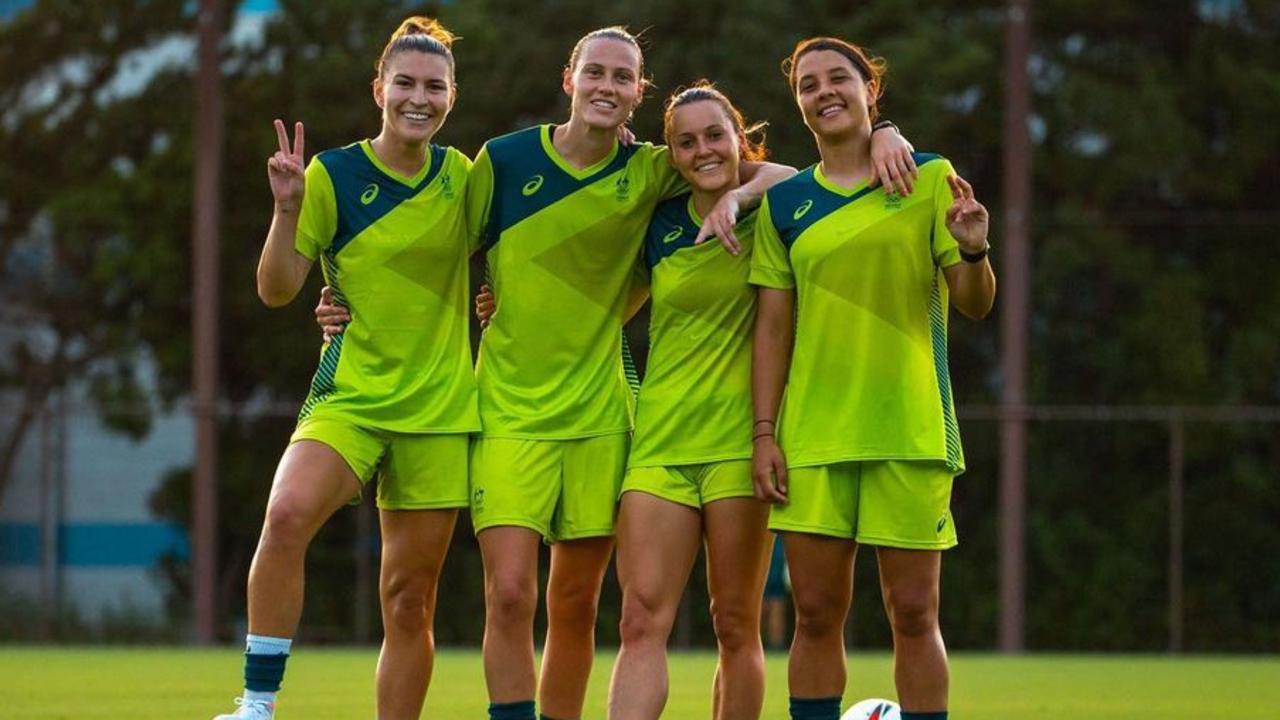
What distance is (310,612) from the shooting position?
18.8 m

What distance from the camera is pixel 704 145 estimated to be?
6977mm

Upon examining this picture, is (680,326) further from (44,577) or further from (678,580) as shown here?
(44,577)

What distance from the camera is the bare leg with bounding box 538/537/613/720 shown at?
276 inches

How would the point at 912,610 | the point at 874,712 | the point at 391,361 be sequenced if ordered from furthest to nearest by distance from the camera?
the point at 874,712 < the point at 391,361 < the point at 912,610

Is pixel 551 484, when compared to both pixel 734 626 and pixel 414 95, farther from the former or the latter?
pixel 414 95

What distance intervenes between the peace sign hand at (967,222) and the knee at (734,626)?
1.25m

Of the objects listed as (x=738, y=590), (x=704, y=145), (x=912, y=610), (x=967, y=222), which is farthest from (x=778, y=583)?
(x=967, y=222)

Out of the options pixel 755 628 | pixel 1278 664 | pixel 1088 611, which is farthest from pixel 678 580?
pixel 1088 611

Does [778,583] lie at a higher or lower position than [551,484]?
lower

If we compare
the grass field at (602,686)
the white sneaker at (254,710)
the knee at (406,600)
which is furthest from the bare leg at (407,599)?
the grass field at (602,686)

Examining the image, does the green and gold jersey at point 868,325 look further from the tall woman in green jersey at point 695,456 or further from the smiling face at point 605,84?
the smiling face at point 605,84

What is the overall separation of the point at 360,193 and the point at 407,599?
121 cm

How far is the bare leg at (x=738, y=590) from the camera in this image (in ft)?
22.5

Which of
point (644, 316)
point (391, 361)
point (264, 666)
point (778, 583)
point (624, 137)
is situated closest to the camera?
point (264, 666)
